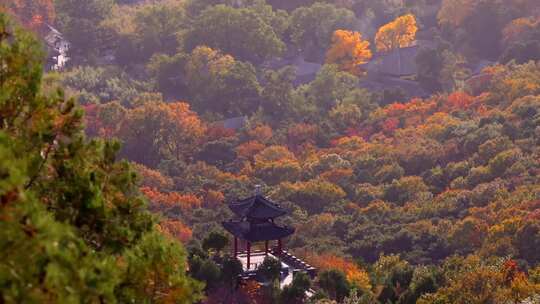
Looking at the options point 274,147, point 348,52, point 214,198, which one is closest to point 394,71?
point 348,52

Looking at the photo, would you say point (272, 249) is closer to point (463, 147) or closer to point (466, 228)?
point (466, 228)

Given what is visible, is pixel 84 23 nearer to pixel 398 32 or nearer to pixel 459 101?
pixel 398 32

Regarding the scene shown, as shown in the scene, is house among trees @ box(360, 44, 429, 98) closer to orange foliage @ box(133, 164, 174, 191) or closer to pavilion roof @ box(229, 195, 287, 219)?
orange foliage @ box(133, 164, 174, 191)

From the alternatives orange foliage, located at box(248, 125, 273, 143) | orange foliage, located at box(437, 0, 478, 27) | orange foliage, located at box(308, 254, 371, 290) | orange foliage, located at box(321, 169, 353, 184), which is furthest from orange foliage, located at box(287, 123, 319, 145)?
orange foliage, located at box(308, 254, 371, 290)

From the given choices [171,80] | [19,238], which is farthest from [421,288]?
[171,80]

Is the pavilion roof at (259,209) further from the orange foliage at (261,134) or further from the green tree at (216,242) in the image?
the orange foliage at (261,134)

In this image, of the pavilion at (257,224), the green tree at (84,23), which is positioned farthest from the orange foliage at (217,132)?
the pavilion at (257,224)

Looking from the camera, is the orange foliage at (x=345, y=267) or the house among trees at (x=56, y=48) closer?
the orange foliage at (x=345, y=267)
